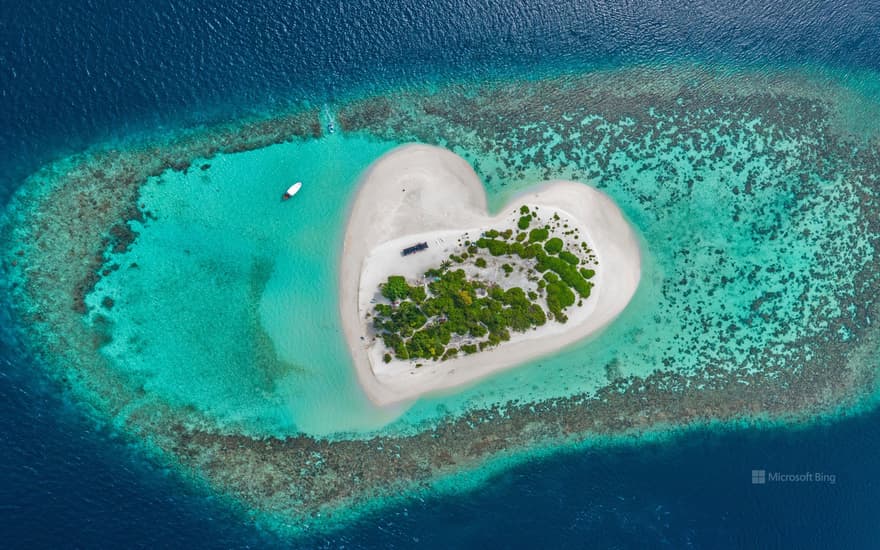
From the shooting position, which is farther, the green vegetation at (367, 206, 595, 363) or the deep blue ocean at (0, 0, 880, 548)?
the green vegetation at (367, 206, 595, 363)

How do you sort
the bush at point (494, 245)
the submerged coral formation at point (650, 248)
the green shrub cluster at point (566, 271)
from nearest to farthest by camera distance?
the submerged coral formation at point (650, 248)
the bush at point (494, 245)
the green shrub cluster at point (566, 271)

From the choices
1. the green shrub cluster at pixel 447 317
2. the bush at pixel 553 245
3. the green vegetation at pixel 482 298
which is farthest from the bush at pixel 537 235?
the green shrub cluster at pixel 447 317

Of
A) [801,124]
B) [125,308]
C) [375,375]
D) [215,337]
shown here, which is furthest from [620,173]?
[125,308]

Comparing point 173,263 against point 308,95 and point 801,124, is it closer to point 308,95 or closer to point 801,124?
point 308,95

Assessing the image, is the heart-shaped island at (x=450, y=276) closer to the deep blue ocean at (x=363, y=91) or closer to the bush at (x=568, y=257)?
the bush at (x=568, y=257)

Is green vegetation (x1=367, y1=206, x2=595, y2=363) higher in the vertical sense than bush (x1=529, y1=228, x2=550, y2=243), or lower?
lower

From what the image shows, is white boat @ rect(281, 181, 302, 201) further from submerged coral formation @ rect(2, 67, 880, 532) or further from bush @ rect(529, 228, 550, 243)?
bush @ rect(529, 228, 550, 243)

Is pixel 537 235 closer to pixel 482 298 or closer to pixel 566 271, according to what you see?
pixel 566 271

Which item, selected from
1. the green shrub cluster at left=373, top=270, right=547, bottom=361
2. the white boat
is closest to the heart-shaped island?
the green shrub cluster at left=373, top=270, right=547, bottom=361
